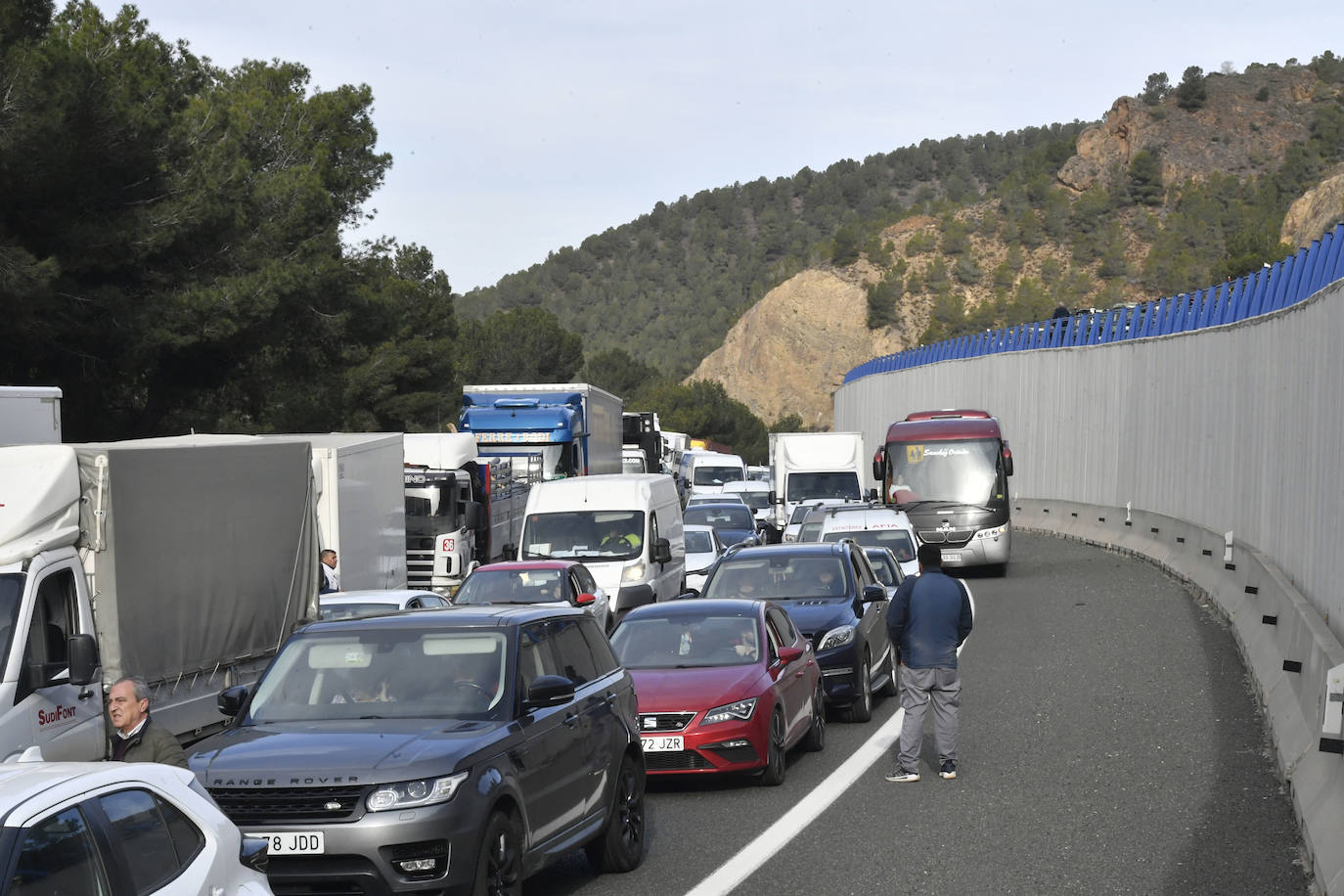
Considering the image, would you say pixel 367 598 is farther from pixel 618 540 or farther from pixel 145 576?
pixel 618 540

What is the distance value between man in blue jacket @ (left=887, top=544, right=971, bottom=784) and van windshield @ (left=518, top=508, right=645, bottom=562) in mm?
11552

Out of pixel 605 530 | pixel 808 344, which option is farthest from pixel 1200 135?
pixel 605 530

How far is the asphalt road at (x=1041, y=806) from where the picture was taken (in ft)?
30.2

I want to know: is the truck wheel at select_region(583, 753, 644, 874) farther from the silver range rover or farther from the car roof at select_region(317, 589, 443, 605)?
the car roof at select_region(317, 589, 443, 605)

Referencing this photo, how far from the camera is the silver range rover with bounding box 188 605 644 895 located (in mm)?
7559

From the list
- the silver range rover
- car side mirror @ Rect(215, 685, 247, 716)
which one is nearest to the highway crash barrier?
the silver range rover

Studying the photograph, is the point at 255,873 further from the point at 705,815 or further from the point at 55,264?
the point at 55,264

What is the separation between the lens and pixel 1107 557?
34406 millimetres

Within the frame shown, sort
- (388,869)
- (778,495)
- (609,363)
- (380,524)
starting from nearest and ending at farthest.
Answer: (388,869) < (380,524) < (778,495) < (609,363)

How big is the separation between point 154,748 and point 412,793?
119 centimetres

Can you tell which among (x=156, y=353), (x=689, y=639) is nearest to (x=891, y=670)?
(x=689, y=639)

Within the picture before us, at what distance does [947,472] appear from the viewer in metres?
33.9

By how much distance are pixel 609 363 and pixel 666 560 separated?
10469 centimetres

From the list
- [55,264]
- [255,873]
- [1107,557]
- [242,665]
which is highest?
[55,264]
